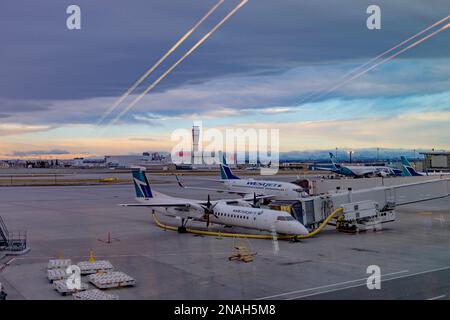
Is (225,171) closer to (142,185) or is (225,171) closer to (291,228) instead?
(142,185)

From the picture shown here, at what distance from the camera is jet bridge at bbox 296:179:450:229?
4409 cm

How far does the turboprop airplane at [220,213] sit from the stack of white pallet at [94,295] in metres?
18.8

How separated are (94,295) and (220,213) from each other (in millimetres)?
22109

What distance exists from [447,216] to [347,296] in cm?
3903

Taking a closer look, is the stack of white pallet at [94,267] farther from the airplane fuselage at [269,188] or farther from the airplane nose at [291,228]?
the airplane fuselage at [269,188]

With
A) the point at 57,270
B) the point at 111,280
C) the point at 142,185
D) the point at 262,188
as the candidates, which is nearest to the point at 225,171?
the point at 262,188

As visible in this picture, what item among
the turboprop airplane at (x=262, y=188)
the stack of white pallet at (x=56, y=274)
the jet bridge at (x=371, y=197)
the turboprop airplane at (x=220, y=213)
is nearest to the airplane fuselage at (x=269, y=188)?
the turboprop airplane at (x=262, y=188)

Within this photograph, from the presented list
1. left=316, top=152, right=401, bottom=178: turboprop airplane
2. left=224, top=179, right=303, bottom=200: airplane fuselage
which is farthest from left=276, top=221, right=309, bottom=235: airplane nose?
left=316, top=152, right=401, bottom=178: turboprop airplane

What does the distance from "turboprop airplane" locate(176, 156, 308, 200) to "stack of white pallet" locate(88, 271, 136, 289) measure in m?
37.0

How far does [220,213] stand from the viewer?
44.2 m

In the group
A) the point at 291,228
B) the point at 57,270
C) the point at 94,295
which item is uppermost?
the point at 291,228

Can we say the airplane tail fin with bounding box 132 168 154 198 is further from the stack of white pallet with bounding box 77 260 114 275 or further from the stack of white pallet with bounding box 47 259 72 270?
the stack of white pallet with bounding box 77 260 114 275

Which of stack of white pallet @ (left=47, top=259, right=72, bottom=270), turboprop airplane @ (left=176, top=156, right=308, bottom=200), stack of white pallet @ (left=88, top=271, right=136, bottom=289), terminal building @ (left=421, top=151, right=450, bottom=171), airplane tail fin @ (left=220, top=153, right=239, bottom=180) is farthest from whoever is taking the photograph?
terminal building @ (left=421, top=151, right=450, bottom=171)

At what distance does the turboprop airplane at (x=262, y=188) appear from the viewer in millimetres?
65812
